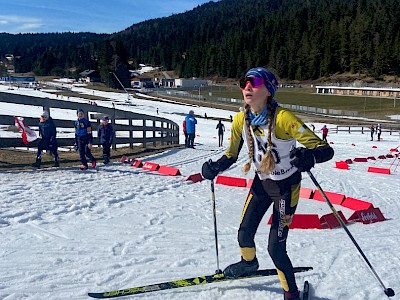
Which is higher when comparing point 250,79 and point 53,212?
point 250,79

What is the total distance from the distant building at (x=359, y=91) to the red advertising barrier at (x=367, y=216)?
95035 mm

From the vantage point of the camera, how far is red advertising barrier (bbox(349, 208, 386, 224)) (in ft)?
23.1

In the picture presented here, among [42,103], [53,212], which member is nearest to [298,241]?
[53,212]

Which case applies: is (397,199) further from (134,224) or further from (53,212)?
(53,212)

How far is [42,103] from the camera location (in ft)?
36.9

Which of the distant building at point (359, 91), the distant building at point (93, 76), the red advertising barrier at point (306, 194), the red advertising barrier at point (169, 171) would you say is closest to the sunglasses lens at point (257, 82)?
the red advertising barrier at point (306, 194)

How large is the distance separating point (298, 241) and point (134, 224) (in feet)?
8.18

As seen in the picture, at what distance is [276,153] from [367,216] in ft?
13.6

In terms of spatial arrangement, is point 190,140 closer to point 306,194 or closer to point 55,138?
point 55,138

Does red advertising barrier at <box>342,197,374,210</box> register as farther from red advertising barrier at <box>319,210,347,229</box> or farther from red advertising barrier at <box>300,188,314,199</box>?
red advertising barrier at <box>319,210,347,229</box>

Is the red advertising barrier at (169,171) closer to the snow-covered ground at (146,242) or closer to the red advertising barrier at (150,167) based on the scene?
the red advertising barrier at (150,167)

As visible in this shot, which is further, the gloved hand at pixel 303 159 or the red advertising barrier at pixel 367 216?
the red advertising barrier at pixel 367 216

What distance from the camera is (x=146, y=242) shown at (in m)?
5.68

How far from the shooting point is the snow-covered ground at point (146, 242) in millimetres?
4297
